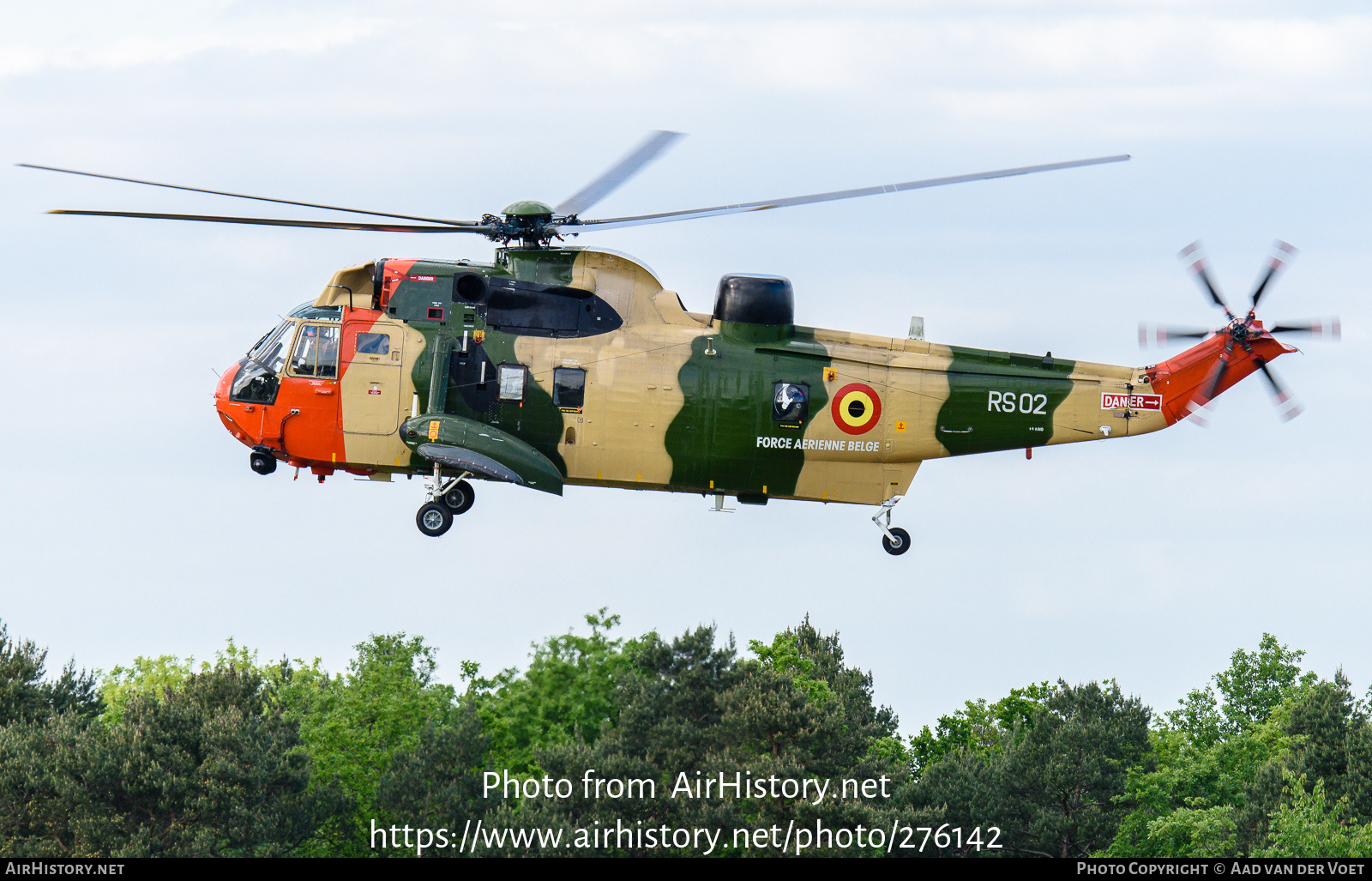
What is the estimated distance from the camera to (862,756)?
70312mm

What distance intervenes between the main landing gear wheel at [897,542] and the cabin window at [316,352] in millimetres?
10927

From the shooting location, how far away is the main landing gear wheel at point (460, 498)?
102 ft

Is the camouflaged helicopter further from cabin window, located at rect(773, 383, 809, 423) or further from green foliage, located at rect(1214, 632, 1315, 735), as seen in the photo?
green foliage, located at rect(1214, 632, 1315, 735)

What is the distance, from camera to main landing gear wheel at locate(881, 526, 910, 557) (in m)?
32.4

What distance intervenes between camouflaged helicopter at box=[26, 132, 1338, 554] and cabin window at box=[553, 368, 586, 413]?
0.10ft

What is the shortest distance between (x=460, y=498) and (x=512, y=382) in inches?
93.1

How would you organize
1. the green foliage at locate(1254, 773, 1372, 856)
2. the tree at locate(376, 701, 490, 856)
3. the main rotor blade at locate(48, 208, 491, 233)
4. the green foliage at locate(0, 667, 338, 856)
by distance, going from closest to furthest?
the main rotor blade at locate(48, 208, 491, 233)
the green foliage at locate(0, 667, 338, 856)
the green foliage at locate(1254, 773, 1372, 856)
the tree at locate(376, 701, 490, 856)

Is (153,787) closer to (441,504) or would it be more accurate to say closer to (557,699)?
(557,699)

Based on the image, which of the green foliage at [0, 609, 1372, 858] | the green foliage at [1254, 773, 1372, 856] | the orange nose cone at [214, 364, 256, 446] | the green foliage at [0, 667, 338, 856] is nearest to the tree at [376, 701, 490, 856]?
the green foliage at [0, 609, 1372, 858]

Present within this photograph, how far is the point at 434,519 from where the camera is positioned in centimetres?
3075

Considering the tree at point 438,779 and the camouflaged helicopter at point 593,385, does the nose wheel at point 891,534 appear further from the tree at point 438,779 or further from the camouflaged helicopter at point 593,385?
the tree at point 438,779

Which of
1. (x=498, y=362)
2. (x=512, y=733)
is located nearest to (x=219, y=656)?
(x=512, y=733)

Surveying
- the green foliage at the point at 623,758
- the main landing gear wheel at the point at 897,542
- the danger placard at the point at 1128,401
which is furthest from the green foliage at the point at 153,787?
the danger placard at the point at 1128,401
